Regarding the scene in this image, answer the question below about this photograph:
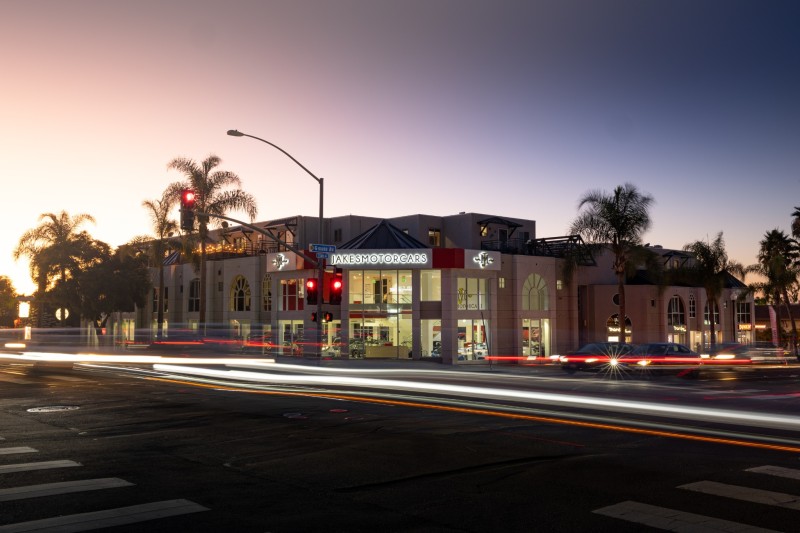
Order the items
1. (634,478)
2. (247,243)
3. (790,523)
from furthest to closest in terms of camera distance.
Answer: (247,243)
(634,478)
(790,523)

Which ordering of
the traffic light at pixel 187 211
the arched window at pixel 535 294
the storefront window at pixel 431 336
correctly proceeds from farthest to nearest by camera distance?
the arched window at pixel 535 294
the storefront window at pixel 431 336
the traffic light at pixel 187 211

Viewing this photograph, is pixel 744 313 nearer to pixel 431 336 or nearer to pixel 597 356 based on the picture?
pixel 431 336

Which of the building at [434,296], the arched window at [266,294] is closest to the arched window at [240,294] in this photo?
the building at [434,296]

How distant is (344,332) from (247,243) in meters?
25.3

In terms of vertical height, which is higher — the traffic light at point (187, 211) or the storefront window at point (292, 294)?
the traffic light at point (187, 211)

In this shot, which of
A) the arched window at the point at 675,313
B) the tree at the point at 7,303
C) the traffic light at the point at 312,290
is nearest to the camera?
the traffic light at the point at 312,290

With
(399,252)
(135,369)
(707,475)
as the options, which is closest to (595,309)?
(399,252)

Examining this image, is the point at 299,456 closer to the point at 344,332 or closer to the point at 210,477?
the point at 210,477

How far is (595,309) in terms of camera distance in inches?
2313

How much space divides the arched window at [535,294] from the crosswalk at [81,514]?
4184 centimetres

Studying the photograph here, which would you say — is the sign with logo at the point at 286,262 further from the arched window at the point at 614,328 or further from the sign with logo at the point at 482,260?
the arched window at the point at 614,328

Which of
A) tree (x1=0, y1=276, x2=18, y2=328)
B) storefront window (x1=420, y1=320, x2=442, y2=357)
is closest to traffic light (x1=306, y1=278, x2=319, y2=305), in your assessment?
storefront window (x1=420, y1=320, x2=442, y2=357)

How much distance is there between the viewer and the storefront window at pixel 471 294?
46344mm

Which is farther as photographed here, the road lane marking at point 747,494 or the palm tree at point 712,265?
the palm tree at point 712,265
